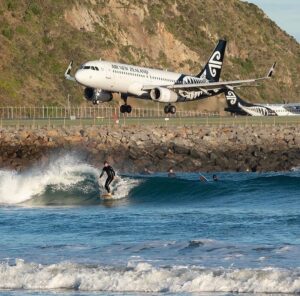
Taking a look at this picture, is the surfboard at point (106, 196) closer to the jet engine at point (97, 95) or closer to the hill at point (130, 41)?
the jet engine at point (97, 95)

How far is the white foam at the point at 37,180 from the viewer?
156 ft

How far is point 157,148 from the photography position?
228ft

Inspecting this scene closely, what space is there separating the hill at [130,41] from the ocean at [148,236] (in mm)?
51944

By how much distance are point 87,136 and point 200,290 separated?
45614 mm

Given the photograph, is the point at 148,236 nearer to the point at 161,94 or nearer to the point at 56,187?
the point at 56,187

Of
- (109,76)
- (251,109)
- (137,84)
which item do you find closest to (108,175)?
(109,76)

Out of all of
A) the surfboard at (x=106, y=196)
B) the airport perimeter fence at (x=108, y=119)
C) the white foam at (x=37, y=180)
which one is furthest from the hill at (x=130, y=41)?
the surfboard at (x=106, y=196)

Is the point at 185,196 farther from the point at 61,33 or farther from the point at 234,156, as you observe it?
the point at 61,33

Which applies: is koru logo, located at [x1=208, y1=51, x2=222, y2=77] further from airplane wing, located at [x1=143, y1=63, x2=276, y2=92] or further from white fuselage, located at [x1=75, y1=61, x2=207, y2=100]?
white fuselage, located at [x1=75, y1=61, x2=207, y2=100]

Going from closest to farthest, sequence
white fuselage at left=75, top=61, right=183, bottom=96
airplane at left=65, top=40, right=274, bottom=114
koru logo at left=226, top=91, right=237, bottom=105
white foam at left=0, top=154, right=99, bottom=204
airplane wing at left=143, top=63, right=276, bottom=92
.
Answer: white foam at left=0, top=154, right=99, bottom=204 < white fuselage at left=75, top=61, right=183, bottom=96 < airplane at left=65, top=40, right=274, bottom=114 < airplane wing at left=143, top=63, right=276, bottom=92 < koru logo at left=226, top=91, right=237, bottom=105

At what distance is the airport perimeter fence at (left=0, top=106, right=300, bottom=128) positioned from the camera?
75.9 m

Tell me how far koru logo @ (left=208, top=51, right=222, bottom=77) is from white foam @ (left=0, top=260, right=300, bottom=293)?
63.8m

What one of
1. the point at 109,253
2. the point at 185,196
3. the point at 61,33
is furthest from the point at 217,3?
the point at 109,253

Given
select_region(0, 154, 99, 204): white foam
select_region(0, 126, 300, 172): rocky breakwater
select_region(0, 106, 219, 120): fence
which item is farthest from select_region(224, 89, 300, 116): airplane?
select_region(0, 154, 99, 204): white foam
